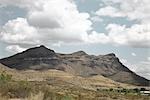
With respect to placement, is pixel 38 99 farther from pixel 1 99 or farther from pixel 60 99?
pixel 60 99

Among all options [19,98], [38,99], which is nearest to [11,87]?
[19,98]

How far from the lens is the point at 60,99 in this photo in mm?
27562

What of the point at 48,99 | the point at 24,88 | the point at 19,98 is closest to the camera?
the point at 48,99

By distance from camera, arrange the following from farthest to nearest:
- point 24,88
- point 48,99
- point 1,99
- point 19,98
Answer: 1. point 24,88
2. point 19,98
3. point 48,99
4. point 1,99

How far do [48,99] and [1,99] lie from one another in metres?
3.99

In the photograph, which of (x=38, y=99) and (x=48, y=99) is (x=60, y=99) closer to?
(x=48, y=99)

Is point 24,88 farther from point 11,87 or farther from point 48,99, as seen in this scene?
point 48,99

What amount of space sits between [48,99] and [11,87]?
6.75m

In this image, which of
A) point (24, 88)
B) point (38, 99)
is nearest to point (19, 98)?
point (24, 88)

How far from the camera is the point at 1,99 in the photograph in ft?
70.2

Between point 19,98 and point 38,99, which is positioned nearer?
point 38,99

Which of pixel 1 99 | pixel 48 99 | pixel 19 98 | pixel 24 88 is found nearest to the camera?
pixel 1 99

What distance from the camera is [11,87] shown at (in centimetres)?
3033

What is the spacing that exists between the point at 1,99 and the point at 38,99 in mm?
2120
